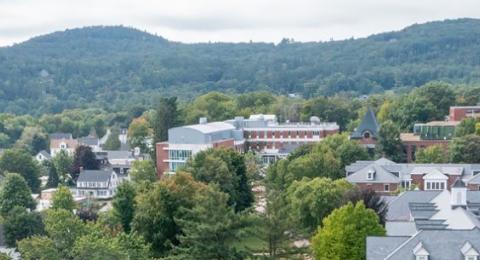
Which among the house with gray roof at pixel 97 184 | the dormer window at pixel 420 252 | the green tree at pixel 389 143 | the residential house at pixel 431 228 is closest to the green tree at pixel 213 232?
the residential house at pixel 431 228

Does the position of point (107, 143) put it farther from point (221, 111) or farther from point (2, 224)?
point (2, 224)

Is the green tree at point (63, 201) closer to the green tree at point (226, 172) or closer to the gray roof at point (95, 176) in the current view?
the green tree at point (226, 172)

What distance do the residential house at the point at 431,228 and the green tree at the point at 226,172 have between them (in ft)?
37.2

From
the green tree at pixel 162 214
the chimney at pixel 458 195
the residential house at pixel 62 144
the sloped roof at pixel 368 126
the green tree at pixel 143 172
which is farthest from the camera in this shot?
the residential house at pixel 62 144

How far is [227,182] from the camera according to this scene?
52688 mm

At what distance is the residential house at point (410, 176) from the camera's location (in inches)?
2160

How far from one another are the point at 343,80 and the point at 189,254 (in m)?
164

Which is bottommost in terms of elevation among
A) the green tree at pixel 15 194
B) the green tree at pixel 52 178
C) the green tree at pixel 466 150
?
the green tree at pixel 52 178

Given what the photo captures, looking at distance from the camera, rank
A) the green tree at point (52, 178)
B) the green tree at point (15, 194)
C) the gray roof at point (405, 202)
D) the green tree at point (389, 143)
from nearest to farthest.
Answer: the gray roof at point (405, 202), the green tree at point (15, 194), the green tree at point (389, 143), the green tree at point (52, 178)

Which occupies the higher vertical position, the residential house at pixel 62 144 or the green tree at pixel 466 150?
the green tree at pixel 466 150

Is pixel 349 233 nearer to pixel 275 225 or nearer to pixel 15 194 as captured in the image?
pixel 275 225

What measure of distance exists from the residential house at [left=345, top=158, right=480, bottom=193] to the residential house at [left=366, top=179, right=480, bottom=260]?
1104 cm

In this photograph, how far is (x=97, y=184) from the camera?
79688mm

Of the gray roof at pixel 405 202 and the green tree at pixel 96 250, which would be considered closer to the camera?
the green tree at pixel 96 250
